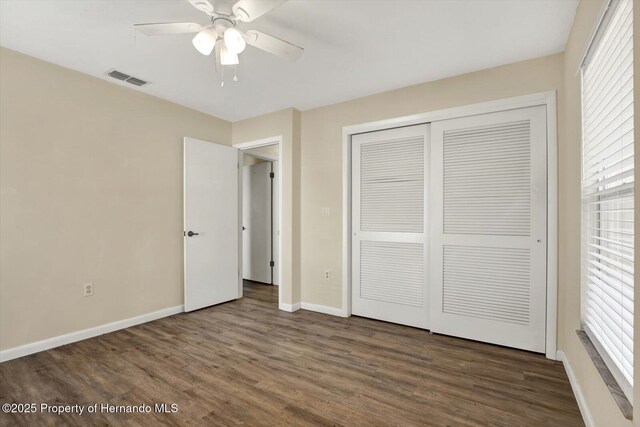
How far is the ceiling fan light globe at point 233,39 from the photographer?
5.96 ft

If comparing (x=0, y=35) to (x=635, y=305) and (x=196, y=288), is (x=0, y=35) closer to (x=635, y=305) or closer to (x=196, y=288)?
(x=196, y=288)

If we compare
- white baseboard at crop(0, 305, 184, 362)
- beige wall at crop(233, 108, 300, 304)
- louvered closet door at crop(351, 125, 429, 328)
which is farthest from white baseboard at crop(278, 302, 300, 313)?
white baseboard at crop(0, 305, 184, 362)

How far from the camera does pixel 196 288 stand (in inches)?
149

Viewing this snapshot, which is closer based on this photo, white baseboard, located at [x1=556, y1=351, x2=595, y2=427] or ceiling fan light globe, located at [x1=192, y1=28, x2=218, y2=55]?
white baseboard, located at [x1=556, y1=351, x2=595, y2=427]

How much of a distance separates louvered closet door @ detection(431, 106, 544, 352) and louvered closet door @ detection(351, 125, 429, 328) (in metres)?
0.17

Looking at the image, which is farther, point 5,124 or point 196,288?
point 196,288

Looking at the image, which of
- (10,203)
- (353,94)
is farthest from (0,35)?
(353,94)

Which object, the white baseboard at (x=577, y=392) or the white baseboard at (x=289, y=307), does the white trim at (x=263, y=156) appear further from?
the white baseboard at (x=577, y=392)

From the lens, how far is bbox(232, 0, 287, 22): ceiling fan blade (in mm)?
1627

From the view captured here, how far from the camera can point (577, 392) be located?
6.35 feet

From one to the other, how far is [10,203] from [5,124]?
63cm

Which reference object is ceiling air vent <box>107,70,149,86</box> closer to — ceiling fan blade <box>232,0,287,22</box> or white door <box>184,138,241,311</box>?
white door <box>184,138,241,311</box>

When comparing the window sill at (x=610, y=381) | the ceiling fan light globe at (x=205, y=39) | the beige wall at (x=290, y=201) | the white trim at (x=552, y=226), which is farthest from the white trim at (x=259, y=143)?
the window sill at (x=610, y=381)

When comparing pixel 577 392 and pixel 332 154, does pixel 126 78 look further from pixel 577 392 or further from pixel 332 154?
pixel 577 392
